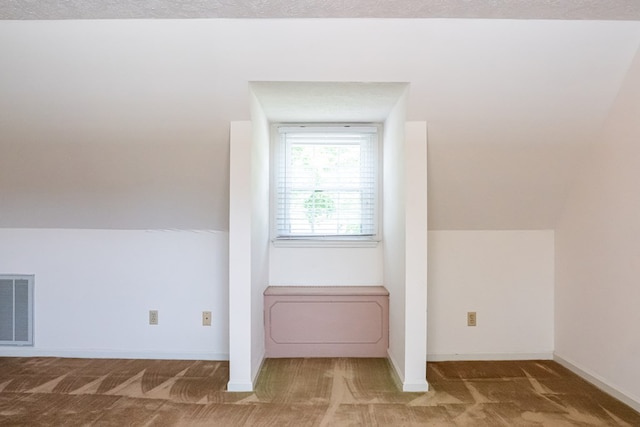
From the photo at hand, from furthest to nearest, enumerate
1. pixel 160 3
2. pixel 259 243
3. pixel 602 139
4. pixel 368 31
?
pixel 259 243 < pixel 602 139 < pixel 368 31 < pixel 160 3

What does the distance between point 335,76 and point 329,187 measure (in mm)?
1377

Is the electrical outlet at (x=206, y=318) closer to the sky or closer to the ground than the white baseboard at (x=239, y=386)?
closer to the sky

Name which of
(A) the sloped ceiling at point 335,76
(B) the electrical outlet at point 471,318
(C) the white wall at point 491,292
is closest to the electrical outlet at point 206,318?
(A) the sloped ceiling at point 335,76

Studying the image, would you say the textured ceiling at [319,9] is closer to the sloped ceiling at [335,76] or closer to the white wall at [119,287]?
the sloped ceiling at [335,76]

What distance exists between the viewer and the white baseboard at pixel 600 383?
2.66m

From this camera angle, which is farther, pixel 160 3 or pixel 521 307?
pixel 521 307

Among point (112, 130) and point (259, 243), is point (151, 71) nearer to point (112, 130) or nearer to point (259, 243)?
point (112, 130)

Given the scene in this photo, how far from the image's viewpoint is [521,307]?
144 inches

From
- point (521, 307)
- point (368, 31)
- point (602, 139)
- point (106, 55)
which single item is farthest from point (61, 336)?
point (602, 139)

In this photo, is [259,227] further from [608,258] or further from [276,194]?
[608,258]

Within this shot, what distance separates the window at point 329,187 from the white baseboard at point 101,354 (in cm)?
123

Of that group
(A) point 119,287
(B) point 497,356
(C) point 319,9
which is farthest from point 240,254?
(B) point 497,356

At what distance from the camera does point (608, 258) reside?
2895 millimetres

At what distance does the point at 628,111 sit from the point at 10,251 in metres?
4.70
